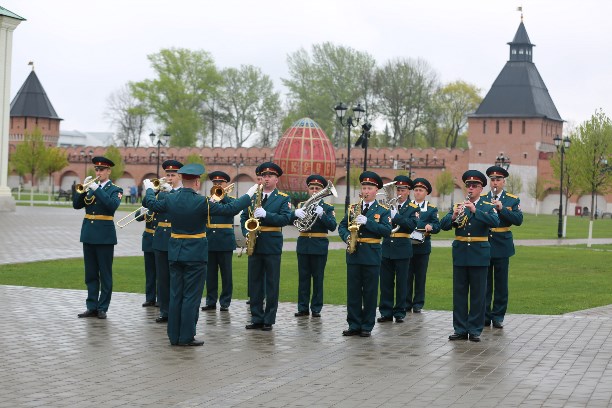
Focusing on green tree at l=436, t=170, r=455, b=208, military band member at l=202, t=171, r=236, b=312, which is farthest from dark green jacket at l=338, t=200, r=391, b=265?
green tree at l=436, t=170, r=455, b=208

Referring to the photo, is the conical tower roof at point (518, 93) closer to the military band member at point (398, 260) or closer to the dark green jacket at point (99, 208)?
the military band member at point (398, 260)

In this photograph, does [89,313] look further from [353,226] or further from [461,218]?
[461,218]

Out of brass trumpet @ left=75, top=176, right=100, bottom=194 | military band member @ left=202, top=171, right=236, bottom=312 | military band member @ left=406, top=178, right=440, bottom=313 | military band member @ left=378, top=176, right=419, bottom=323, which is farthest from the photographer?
military band member @ left=406, top=178, right=440, bottom=313

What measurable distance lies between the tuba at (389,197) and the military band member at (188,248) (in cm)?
303

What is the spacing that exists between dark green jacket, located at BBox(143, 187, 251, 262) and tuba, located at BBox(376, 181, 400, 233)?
305cm

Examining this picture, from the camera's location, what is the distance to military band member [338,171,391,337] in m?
12.9

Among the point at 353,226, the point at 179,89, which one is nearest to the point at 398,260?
the point at 353,226

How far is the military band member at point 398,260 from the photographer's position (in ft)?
47.1

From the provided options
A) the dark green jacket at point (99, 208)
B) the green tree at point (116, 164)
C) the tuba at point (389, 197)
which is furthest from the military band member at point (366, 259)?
the green tree at point (116, 164)

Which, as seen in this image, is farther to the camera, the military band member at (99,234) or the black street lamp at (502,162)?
the black street lamp at (502,162)

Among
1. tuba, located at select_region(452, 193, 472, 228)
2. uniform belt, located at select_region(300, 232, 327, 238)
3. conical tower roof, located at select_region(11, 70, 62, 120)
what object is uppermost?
conical tower roof, located at select_region(11, 70, 62, 120)

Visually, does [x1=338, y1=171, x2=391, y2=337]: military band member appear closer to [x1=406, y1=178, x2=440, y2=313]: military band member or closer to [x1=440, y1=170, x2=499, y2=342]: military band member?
[x1=440, y1=170, x2=499, y2=342]: military band member

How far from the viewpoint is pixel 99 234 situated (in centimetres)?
1398

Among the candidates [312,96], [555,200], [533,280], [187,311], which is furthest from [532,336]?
[312,96]
